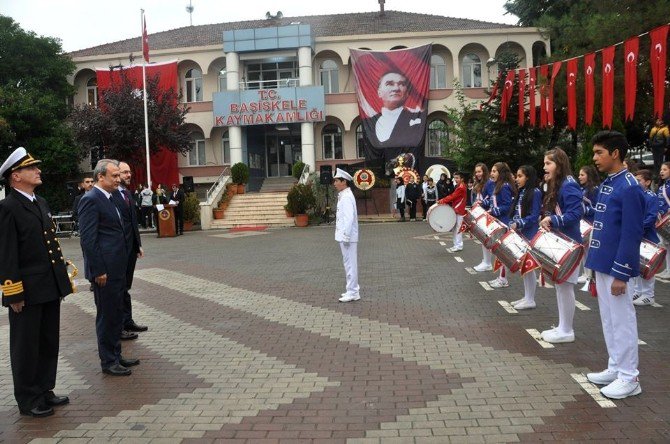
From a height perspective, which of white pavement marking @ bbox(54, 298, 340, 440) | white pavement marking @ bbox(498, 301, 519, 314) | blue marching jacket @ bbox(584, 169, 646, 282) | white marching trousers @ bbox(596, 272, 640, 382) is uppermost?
blue marching jacket @ bbox(584, 169, 646, 282)

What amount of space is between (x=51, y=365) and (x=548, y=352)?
4703mm

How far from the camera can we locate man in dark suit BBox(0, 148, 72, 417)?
493cm

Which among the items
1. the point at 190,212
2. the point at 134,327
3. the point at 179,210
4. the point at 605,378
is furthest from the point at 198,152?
the point at 605,378

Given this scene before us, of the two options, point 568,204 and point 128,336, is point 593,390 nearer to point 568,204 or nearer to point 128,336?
point 568,204

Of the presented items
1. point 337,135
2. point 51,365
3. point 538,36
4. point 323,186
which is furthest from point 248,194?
point 51,365

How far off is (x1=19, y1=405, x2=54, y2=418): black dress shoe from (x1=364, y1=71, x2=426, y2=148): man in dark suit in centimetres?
2896

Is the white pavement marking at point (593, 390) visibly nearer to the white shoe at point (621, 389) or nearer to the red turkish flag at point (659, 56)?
the white shoe at point (621, 389)

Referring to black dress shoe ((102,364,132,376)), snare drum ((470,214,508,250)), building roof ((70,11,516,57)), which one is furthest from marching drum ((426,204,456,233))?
building roof ((70,11,516,57))

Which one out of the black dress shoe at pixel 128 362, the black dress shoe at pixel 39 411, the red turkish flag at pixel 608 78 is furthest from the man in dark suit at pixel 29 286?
the red turkish flag at pixel 608 78

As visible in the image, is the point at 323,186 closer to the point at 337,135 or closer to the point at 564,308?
the point at 337,135

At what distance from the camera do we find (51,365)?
525 centimetres

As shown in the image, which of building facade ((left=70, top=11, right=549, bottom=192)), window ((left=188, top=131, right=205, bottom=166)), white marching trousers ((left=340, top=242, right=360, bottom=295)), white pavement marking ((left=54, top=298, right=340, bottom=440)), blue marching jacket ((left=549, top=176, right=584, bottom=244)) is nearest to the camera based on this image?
white pavement marking ((left=54, top=298, right=340, bottom=440))

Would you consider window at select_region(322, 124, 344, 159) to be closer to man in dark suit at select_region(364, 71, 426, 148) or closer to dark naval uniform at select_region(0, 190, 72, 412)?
man in dark suit at select_region(364, 71, 426, 148)

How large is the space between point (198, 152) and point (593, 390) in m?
34.7
